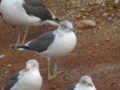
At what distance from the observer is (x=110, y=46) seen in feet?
29.8

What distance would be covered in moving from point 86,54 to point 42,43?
4.58 ft

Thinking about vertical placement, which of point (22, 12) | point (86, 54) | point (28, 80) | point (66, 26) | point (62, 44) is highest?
point (22, 12)

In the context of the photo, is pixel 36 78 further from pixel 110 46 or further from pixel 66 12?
pixel 66 12

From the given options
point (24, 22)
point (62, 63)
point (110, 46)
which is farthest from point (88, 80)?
point (24, 22)

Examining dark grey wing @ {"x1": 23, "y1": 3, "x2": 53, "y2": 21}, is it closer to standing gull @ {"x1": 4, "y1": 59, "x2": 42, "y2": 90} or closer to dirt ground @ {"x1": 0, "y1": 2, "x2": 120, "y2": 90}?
dirt ground @ {"x1": 0, "y1": 2, "x2": 120, "y2": 90}

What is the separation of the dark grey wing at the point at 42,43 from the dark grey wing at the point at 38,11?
170 centimetres

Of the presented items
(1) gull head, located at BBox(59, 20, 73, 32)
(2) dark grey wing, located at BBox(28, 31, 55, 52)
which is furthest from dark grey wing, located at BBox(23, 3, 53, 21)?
(1) gull head, located at BBox(59, 20, 73, 32)

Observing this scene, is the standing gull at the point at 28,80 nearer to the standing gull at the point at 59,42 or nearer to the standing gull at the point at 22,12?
the standing gull at the point at 59,42

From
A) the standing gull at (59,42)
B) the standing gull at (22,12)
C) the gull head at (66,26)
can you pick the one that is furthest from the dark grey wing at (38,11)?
the gull head at (66,26)

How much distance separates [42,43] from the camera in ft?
25.7

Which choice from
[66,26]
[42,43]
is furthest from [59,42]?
[42,43]

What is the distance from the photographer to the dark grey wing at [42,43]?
7659mm

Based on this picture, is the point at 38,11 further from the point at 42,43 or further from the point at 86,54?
the point at 42,43

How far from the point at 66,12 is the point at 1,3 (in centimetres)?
262
